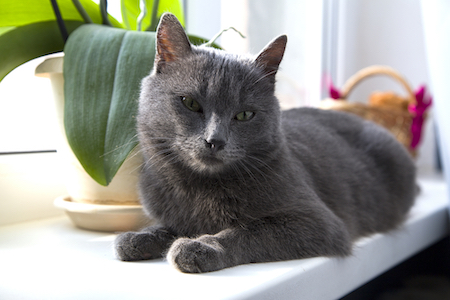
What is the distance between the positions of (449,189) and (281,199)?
Answer: 2.54ft

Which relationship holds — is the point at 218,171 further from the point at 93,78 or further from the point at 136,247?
Result: the point at 93,78

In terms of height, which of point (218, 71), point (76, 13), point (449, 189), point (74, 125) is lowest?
point (449, 189)

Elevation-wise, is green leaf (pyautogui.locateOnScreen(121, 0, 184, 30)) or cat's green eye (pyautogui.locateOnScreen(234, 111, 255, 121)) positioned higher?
green leaf (pyautogui.locateOnScreen(121, 0, 184, 30))

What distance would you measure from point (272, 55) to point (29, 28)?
0.59 meters

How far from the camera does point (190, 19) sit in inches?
59.7

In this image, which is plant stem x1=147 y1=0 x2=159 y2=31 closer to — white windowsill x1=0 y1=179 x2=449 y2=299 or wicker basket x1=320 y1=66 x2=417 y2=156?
white windowsill x1=0 y1=179 x2=449 y2=299

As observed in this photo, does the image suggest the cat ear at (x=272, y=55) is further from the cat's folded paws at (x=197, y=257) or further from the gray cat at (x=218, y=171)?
the cat's folded paws at (x=197, y=257)

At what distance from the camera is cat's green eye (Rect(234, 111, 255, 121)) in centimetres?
82

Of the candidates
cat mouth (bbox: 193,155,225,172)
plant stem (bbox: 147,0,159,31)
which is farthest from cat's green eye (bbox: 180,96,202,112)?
plant stem (bbox: 147,0,159,31)

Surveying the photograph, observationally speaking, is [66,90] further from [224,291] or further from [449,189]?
[449,189]

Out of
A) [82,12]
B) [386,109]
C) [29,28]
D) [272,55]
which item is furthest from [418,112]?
[29,28]

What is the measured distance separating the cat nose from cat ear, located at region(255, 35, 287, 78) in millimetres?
224

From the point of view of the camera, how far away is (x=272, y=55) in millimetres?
881

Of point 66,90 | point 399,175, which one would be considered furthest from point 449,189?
point 66,90
